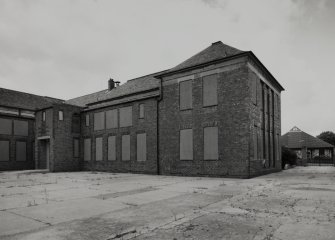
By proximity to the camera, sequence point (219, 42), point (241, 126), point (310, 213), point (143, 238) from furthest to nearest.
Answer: point (219, 42) < point (241, 126) < point (310, 213) < point (143, 238)

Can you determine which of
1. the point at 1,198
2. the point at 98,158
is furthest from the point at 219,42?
the point at 1,198

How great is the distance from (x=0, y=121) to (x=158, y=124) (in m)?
16.9

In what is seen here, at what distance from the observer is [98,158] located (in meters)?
25.9

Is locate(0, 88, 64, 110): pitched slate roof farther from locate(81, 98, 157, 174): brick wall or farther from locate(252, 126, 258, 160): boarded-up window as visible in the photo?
locate(252, 126, 258, 160): boarded-up window

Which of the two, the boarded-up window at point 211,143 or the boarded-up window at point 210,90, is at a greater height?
the boarded-up window at point 210,90

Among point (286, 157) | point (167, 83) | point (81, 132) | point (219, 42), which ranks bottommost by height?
point (286, 157)

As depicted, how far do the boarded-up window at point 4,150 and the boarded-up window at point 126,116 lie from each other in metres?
12.5

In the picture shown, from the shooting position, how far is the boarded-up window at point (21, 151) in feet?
94.6

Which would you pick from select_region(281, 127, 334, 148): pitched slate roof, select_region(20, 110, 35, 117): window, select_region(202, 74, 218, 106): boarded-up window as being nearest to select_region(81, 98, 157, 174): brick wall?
select_region(202, 74, 218, 106): boarded-up window

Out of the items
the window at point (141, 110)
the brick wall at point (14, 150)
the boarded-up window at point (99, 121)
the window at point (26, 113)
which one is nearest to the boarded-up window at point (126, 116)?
the window at point (141, 110)

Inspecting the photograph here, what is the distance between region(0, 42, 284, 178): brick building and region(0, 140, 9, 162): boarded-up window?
0.72 ft

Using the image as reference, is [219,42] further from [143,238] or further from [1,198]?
[143,238]

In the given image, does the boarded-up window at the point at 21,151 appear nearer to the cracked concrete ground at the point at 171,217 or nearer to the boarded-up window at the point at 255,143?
the cracked concrete ground at the point at 171,217

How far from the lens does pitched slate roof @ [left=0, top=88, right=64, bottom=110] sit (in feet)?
100
